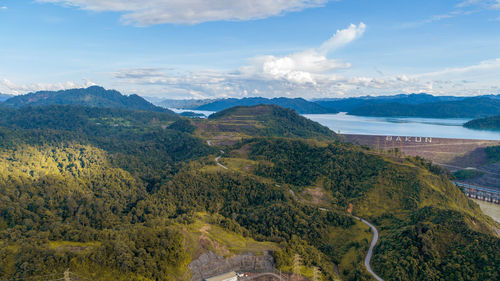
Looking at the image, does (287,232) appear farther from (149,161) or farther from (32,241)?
(149,161)

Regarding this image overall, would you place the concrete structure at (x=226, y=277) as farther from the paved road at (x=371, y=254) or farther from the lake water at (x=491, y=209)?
the lake water at (x=491, y=209)

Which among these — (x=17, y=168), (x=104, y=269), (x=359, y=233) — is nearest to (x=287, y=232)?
(x=359, y=233)

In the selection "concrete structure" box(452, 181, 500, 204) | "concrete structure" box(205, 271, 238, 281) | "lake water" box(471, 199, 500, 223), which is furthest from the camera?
"concrete structure" box(452, 181, 500, 204)

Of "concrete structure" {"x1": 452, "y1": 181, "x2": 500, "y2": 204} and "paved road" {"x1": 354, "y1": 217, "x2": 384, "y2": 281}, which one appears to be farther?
"concrete structure" {"x1": 452, "y1": 181, "x2": 500, "y2": 204}

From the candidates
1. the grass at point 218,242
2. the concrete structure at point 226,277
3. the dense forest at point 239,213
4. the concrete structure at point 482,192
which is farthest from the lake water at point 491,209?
the concrete structure at point 226,277

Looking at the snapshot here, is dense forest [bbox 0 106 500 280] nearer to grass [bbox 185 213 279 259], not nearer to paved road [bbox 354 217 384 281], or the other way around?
grass [bbox 185 213 279 259]

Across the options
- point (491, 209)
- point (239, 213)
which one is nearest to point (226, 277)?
point (239, 213)

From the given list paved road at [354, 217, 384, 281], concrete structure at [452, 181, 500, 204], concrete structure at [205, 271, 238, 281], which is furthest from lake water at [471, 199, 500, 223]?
concrete structure at [205, 271, 238, 281]

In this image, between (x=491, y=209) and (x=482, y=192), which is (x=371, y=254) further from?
(x=482, y=192)
